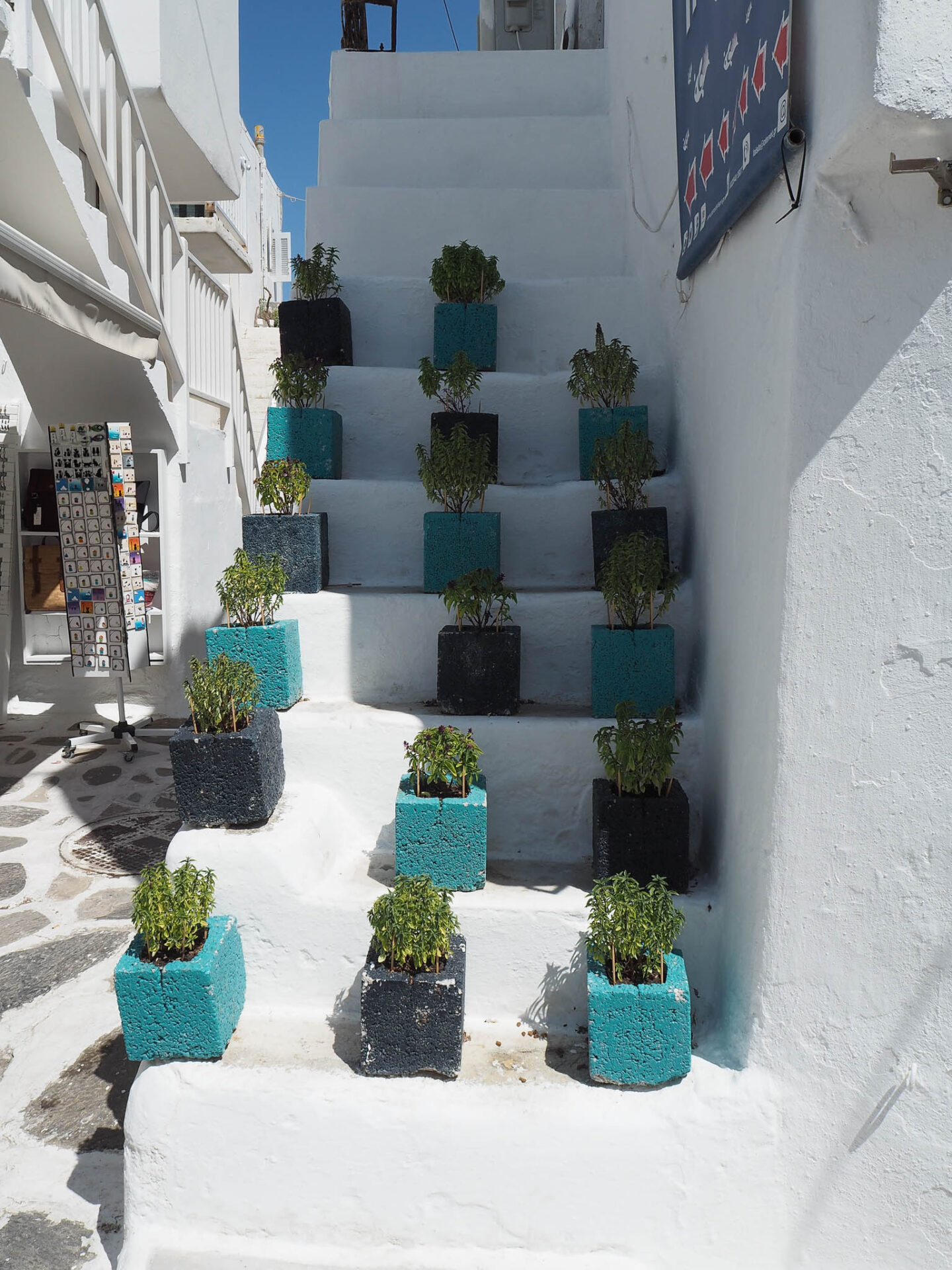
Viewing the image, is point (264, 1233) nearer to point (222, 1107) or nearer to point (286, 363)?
point (222, 1107)

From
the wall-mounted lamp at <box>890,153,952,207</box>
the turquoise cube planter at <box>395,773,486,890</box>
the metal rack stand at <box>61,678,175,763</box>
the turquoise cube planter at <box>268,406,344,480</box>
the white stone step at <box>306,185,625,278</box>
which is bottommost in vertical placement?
the metal rack stand at <box>61,678,175,763</box>

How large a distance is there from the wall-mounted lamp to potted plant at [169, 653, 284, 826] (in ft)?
7.33

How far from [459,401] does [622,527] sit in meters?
1.07

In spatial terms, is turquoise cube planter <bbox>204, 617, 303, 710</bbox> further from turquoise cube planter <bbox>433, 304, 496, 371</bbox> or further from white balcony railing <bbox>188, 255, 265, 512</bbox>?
white balcony railing <bbox>188, 255, 265, 512</bbox>

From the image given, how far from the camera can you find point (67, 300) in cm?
412

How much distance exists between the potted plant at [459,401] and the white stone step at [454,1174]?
8.41ft

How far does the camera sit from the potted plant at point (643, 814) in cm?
279

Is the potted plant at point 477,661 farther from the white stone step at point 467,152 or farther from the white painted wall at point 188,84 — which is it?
the white painted wall at point 188,84

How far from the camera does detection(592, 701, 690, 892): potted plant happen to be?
2.79 meters

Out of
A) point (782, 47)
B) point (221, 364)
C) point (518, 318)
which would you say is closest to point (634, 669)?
point (782, 47)

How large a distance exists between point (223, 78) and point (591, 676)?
21.4 feet

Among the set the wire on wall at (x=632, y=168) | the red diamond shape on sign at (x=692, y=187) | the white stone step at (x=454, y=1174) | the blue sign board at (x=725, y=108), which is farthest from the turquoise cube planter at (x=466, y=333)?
the white stone step at (x=454, y=1174)

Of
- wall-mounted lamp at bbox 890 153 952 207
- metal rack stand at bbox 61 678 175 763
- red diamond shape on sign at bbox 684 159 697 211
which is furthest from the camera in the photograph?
metal rack stand at bbox 61 678 175 763

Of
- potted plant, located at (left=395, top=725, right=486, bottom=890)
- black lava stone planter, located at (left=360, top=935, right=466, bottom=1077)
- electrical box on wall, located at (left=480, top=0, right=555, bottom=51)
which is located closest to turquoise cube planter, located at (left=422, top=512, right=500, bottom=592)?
potted plant, located at (left=395, top=725, right=486, bottom=890)
